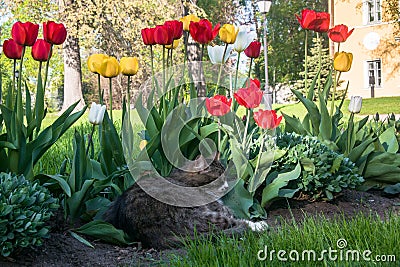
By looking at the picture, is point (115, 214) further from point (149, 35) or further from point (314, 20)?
point (314, 20)

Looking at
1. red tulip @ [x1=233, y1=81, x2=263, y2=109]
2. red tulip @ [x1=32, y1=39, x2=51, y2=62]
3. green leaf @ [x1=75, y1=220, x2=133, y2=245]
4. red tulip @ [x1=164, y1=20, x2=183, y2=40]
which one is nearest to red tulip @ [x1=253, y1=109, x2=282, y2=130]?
red tulip @ [x1=233, y1=81, x2=263, y2=109]

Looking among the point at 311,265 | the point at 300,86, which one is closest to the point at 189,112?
the point at 311,265

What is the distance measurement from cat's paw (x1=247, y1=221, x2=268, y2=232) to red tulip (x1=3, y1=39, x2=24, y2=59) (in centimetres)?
155

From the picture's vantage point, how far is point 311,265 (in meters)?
1.83

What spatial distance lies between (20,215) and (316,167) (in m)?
1.77

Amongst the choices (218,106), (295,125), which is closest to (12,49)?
(218,106)

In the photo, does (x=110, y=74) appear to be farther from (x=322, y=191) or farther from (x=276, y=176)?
(x=322, y=191)

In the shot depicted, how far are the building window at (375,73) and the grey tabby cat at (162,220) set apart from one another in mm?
21775

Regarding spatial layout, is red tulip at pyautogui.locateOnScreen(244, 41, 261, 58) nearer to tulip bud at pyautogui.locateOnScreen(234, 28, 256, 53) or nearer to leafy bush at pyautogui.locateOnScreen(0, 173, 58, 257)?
tulip bud at pyautogui.locateOnScreen(234, 28, 256, 53)

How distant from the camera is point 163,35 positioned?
289cm

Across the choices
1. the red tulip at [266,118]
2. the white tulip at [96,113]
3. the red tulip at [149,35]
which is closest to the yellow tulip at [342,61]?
the red tulip at [266,118]

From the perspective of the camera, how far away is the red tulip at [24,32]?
2.49 meters

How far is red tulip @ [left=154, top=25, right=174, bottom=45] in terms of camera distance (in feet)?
9.44

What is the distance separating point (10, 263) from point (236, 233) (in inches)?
40.8
